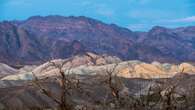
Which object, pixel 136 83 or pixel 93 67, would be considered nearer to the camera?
pixel 136 83

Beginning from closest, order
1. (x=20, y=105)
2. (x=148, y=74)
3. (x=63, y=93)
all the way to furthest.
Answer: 1. (x=63, y=93)
2. (x=20, y=105)
3. (x=148, y=74)

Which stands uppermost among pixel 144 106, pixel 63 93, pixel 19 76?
pixel 63 93

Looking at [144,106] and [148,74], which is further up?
[144,106]

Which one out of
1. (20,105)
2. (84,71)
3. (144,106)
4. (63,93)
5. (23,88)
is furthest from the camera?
(84,71)

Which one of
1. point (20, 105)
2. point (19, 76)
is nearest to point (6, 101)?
point (20, 105)

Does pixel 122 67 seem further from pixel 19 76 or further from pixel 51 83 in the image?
pixel 51 83

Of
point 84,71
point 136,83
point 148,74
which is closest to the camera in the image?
point 136,83

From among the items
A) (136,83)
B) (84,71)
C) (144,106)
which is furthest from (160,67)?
(144,106)

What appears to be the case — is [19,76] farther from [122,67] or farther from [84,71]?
[122,67]

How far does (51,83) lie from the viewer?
4683 inches

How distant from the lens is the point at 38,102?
348ft

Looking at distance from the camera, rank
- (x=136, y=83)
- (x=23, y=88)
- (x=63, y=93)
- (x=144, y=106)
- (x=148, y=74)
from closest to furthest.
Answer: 1. (x=63, y=93)
2. (x=144, y=106)
3. (x=23, y=88)
4. (x=136, y=83)
5. (x=148, y=74)

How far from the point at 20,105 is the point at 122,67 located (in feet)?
288

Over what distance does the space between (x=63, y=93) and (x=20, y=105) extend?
90417 millimetres
